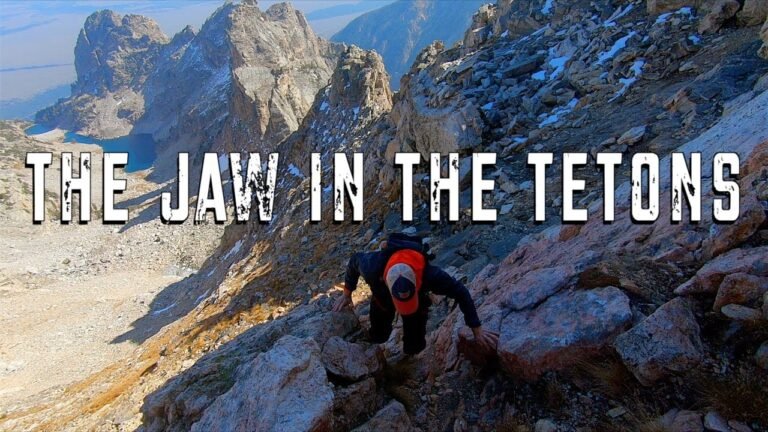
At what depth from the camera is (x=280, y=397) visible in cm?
503

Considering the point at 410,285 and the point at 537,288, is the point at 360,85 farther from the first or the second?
the point at 410,285

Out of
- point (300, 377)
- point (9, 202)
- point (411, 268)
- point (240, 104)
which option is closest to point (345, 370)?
point (300, 377)

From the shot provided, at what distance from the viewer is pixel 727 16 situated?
1487 cm

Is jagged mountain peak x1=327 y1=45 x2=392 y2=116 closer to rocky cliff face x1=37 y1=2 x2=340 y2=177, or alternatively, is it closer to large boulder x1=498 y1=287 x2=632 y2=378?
large boulder x1=498 y1=287 x2=632 y2=378

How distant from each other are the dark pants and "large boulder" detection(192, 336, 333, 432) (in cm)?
107

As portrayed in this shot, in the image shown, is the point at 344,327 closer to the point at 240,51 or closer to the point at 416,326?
the point at 416,326

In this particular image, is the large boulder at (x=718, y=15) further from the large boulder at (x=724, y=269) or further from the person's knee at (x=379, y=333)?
the person's knee at (x=379, y=333)

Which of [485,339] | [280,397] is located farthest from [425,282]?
[280,397]

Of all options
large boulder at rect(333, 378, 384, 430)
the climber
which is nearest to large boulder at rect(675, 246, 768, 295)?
the climber

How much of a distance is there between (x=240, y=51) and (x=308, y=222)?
419 ft

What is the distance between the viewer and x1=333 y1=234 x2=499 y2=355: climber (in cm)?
507

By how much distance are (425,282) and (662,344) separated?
2.36 m

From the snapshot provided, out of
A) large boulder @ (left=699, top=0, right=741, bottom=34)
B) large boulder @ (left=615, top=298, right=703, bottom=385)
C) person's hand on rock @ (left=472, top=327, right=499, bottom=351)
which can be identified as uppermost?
large boulder @ (left=699, top=0, right=741, bottom=34)

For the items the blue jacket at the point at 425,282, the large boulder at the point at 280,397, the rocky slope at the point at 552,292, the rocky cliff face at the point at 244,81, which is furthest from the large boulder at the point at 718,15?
the rocky cliff face at the point at 244,81
